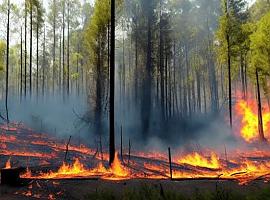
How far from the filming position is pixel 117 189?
39.2 ft

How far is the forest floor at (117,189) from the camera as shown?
388 inches

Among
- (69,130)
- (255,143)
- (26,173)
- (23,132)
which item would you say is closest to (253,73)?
(255,143)

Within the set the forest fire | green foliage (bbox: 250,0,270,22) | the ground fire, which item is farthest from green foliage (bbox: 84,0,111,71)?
green foliage (bbox: 250,0,270,22)

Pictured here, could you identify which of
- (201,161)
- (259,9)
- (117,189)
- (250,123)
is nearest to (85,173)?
(117,189)

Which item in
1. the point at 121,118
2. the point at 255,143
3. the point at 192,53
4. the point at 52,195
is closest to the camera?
the point at 52,195

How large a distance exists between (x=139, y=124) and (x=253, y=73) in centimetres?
1264

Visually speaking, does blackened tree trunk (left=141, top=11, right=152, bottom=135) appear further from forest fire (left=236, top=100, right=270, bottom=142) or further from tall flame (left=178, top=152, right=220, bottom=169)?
forest fire (left=236, top=100, right=270, bottom=142)

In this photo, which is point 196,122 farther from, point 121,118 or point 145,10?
point 145,10

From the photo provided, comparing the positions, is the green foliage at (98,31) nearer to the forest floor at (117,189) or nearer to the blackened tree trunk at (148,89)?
the blackened tree trunk at (148,89)

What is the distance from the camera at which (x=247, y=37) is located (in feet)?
106

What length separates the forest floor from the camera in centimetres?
987

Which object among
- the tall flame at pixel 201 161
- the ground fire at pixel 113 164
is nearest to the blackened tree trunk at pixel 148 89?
the ground fire at pixel 113 164

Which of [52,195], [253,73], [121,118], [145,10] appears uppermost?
[145,10]

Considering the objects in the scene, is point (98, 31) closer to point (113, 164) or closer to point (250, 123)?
point (113, 164)
